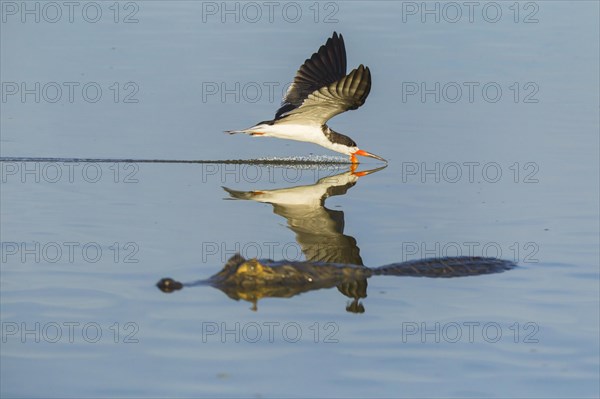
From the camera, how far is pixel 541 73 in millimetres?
18141

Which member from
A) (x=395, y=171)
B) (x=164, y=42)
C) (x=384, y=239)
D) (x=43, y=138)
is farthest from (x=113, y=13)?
(x=384, y=239)

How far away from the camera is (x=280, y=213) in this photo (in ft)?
41.9

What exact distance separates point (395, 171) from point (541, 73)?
4666 mm

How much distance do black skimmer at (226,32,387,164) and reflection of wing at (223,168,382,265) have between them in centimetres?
77

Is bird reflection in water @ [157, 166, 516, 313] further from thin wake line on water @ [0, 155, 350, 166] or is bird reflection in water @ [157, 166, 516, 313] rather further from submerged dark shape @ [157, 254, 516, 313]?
thin wake line on water @ [0, 155, 350, 166]

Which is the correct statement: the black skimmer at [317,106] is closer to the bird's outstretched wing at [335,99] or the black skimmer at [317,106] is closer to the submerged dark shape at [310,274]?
the bird's outstretched wing at [335,99]

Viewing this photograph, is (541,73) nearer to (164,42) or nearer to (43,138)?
(164,42)

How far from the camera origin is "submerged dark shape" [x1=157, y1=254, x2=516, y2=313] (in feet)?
32.2

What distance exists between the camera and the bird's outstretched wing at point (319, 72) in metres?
15.3

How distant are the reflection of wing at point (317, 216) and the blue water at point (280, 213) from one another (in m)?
0.06

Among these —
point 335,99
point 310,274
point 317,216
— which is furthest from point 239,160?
point 310,274

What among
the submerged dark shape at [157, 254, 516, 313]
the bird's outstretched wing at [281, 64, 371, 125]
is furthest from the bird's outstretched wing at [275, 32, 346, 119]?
the submerged dark shape at [157, 254, 516, 313]

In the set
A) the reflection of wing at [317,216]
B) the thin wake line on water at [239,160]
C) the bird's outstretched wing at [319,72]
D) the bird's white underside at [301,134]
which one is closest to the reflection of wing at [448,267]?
the reflection of wing at [317,216]

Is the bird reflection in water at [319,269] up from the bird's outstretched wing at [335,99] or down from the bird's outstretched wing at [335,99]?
down
